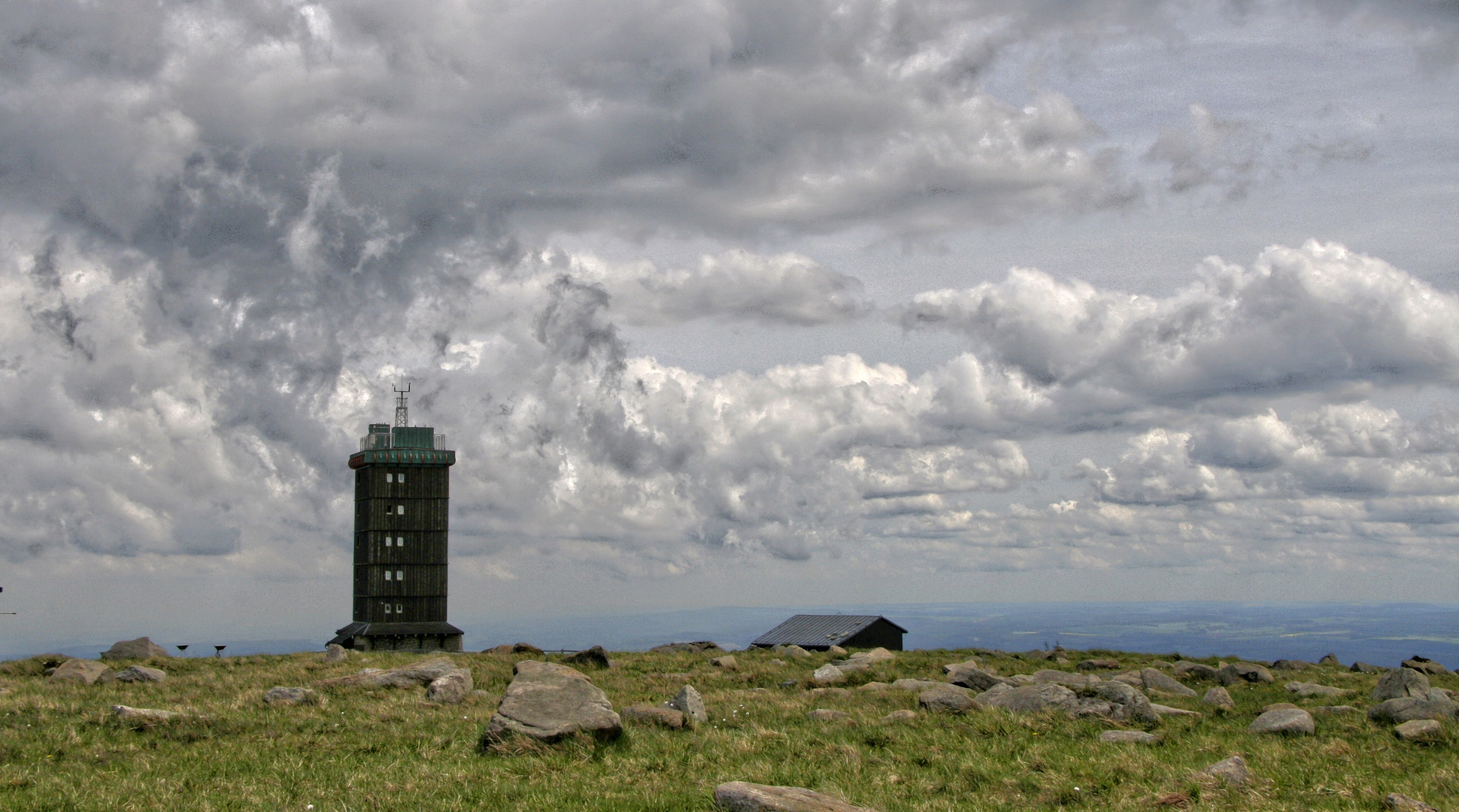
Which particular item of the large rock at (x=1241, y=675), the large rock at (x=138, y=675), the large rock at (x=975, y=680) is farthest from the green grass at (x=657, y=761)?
the large rock at (x=1241, y=675)

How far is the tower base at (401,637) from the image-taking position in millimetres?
80875

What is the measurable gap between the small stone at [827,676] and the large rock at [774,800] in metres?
19.6

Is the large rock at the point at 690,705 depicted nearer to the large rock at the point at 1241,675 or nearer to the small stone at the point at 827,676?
the small stone at the point at 827,676

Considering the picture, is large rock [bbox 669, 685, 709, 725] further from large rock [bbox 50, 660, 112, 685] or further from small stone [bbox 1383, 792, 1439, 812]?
large rock [bbox 50, 660, 112, 685]

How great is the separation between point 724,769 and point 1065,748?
6.36 m

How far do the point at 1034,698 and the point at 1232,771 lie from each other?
7441 millimetres

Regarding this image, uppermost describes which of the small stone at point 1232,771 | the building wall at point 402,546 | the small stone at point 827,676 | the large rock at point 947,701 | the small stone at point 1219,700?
the building wall at point 402,546

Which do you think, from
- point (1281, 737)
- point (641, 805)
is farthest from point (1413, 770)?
point (641, 805)

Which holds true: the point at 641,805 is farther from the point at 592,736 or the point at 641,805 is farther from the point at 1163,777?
the point at 1163,777

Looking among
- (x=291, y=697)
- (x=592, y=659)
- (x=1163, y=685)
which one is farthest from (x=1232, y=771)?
(x=592, y=659)

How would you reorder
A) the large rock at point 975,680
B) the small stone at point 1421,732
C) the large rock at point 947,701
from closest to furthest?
the small stone at point 1421,732, the large rock at point 947,701, the large rock at point 975,680

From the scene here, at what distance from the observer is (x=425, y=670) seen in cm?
3022

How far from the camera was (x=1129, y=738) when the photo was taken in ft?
68.7

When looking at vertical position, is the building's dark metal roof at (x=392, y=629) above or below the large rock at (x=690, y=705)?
below
